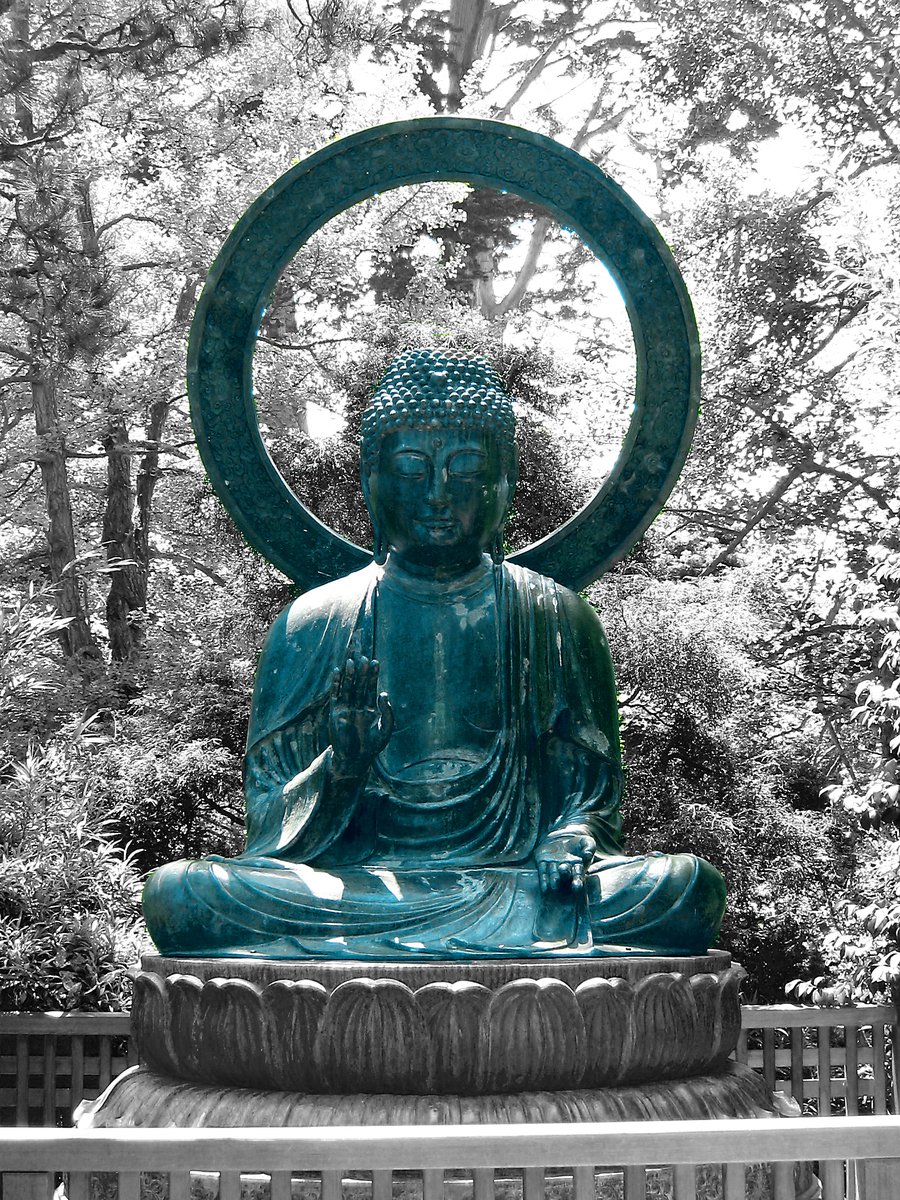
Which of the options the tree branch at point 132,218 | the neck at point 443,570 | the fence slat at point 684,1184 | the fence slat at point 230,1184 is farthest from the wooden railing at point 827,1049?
the tree branch at point 132,218

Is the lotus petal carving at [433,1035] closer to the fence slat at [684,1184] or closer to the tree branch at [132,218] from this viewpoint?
the fence slat at [684,1184]

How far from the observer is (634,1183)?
2500 mm

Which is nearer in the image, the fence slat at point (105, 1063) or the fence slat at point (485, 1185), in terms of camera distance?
the fence slat at point (485, 1185)

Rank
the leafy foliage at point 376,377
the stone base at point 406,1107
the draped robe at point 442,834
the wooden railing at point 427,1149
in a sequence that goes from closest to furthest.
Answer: the wooden railing at point 427,1149 < the stone base at point 406,1107 < the draped robe at point 442,834 < the leafy foliage at point 376,377

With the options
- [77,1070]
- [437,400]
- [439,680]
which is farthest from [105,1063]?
[437,400]

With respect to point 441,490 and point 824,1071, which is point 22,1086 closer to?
point 441,490

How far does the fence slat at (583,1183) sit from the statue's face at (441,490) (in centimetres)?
220

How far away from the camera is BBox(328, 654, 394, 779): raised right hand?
3.67m

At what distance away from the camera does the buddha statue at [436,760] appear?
356 cm

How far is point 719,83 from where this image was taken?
10977 millimetres

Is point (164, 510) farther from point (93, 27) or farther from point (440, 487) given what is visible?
point (440, 487)

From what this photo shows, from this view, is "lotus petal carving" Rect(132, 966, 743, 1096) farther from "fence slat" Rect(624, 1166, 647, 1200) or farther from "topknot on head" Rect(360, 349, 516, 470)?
"topknot on head" Rect(360, 349, 516, 470)

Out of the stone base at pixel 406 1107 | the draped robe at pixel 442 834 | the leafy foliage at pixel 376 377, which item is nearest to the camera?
the stone base at pixel 406 1107

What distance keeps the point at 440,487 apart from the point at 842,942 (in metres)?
2.90
